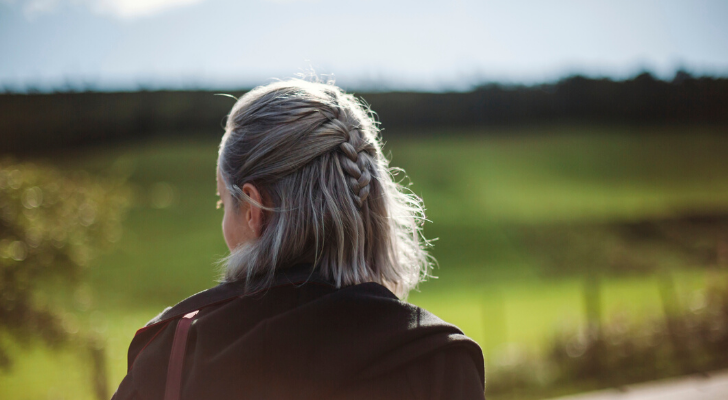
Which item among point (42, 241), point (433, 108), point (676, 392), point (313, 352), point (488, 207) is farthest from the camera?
point (433, 108)

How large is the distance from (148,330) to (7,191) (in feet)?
10.7

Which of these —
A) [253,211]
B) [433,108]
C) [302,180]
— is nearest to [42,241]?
[253,211]

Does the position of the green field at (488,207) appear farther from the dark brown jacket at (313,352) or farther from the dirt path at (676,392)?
the dark brown jacket at (313,352)

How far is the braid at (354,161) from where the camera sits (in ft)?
3.49

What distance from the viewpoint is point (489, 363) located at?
247 inches

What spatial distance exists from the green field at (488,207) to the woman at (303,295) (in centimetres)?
595

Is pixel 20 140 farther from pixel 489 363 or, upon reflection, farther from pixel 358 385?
pixel 358 385

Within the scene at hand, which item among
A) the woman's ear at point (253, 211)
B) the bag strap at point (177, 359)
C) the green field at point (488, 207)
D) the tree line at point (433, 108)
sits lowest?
the green field at point (488, 207)

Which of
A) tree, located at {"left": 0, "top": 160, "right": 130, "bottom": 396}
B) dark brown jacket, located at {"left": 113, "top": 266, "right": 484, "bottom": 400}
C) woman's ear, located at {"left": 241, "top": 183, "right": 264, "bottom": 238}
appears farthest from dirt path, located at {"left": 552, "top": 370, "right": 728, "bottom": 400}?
tree, located at {"left": 0, "top": 160, "right": 130, "bottom": 396}

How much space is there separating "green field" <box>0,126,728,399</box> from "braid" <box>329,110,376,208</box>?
599cm

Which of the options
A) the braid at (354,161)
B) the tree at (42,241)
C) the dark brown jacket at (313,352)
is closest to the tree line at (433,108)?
the tree at (42,241)

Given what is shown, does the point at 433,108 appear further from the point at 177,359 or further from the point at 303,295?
the point at 177,359

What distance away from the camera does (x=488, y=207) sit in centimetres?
1739

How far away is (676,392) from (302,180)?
5.20m
